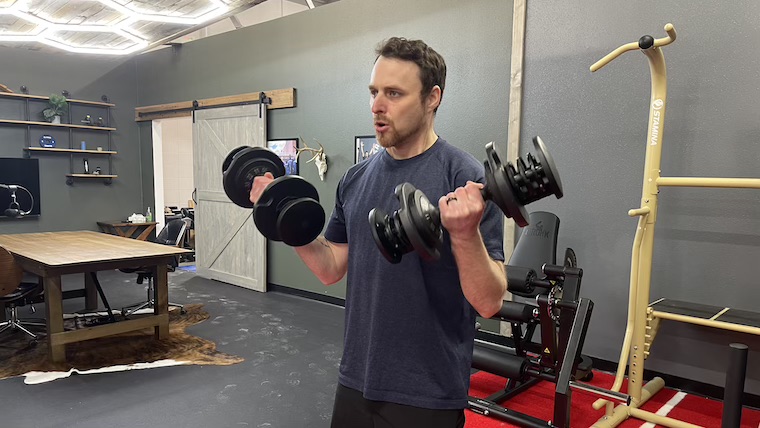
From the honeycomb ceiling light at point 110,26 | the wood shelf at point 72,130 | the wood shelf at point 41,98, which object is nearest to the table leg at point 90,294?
the honeycomb ceiling light at point 110,26

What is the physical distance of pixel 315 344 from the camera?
398cm

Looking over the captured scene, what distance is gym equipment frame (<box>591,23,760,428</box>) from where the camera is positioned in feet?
8.42

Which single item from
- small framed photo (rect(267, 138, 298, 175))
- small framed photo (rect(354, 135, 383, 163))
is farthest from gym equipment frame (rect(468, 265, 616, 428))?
small framed photo (rect(267, 138, 298, 175))

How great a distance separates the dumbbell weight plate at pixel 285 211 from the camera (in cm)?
122

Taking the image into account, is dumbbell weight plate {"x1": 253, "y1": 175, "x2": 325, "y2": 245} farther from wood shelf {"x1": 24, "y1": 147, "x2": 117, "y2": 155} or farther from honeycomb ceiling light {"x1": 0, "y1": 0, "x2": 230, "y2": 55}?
wood shelf {"x1": 24, "y1": 147, "x2": 117, "y2": 155}

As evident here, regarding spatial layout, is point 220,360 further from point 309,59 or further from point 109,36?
point 109,36

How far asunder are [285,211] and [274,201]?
6 centimetres

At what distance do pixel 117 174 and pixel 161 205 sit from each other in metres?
0.76

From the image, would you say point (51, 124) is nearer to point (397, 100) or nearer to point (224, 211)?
point (224, 211)

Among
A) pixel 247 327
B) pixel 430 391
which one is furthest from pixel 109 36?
pixel 430 391

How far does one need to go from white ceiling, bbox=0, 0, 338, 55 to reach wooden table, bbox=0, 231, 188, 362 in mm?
2189

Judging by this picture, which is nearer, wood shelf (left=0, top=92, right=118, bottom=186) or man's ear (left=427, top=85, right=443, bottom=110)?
man's ear (left=427, top=85, right=443, bottom=110)

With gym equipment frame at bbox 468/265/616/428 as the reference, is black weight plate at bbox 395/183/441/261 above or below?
above

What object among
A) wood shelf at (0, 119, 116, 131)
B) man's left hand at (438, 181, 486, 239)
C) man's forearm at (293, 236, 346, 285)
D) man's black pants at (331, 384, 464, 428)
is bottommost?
man's black pants at (331, 384, 464, 428)
